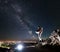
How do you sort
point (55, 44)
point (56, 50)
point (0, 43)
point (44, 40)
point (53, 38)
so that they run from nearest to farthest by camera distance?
1. point (56, 50)
2. point (55, 44)
3. point (53, 38)
4. point (44, 40)
5. point (0, 43)

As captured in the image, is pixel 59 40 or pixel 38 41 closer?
pixel 59 40

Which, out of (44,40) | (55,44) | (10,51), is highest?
(44,40)

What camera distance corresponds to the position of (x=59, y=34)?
5259 cm

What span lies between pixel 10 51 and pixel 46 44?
15.7m

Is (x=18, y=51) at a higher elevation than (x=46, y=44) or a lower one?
lower

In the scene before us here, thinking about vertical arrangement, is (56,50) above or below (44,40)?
below

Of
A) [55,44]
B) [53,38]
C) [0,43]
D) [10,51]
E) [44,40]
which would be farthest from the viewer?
[0,43]

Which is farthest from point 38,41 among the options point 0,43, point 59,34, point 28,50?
point 0,43

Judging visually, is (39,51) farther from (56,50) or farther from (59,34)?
(59,34)

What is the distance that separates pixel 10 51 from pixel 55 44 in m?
15.0

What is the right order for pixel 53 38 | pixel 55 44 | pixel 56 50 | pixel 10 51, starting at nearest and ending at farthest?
pixel 10 51 < pixel 56 50 < pixel 55 44 < pixel 53 38

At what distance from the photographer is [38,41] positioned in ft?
181

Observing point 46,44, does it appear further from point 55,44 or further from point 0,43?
point 0,43

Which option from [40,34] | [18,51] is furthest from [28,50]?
[40,34]
